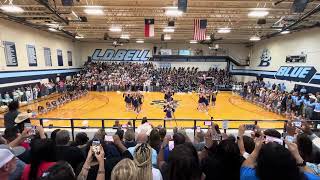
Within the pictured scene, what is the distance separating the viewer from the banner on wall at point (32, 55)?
1872cm

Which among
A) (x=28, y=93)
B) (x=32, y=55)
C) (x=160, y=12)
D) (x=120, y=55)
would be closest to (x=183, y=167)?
(x=160, y=12)

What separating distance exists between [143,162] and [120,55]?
99.4 feet

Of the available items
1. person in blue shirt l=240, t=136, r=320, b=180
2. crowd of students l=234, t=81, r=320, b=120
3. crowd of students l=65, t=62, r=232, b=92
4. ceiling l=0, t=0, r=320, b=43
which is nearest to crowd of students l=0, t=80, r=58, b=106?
crowd of students l=65, t=62, r=232, b=92

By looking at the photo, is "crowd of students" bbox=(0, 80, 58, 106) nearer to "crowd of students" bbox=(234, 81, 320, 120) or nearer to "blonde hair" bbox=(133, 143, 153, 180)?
"blonde hair" bbox=(133, 143, 153, 180)

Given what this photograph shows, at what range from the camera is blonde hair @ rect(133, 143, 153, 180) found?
190 cm

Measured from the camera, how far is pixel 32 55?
19172 millimetres

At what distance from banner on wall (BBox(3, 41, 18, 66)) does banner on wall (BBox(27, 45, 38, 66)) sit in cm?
187

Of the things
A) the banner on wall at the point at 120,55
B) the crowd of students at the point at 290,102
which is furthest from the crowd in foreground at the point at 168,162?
the banner on wall at the point at 120,55

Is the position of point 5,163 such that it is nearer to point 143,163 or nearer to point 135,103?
point 143,163

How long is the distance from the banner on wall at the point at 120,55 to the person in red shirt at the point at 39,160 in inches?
1162

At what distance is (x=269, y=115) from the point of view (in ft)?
45.8

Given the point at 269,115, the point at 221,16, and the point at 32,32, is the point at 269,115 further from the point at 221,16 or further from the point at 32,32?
the point at 32,32

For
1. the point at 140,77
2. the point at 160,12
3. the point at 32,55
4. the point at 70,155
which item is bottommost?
the point at 140,77

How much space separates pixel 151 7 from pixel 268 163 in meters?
12.2
